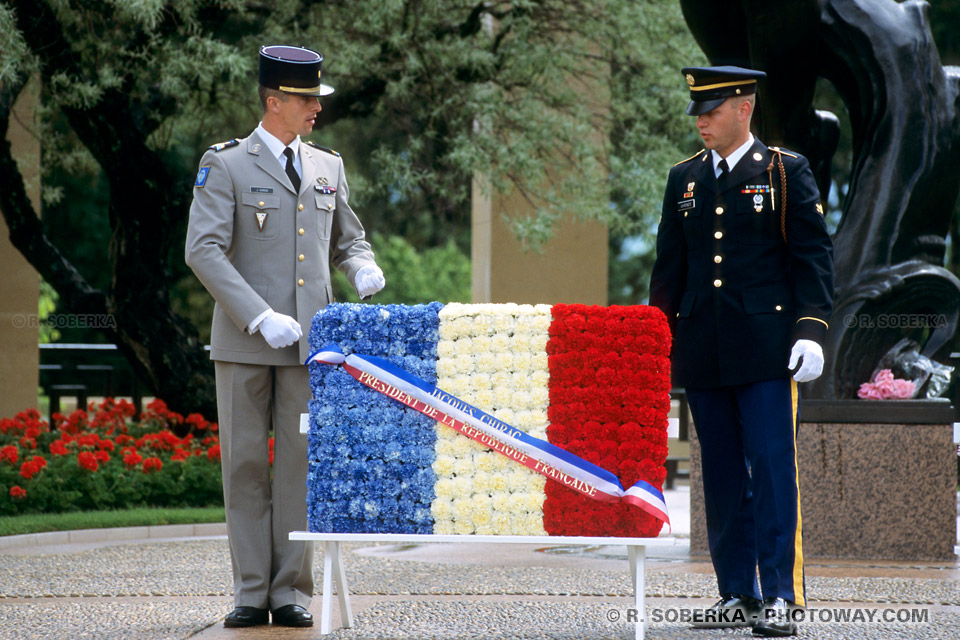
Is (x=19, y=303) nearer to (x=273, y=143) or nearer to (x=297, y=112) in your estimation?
Answer: (x=273, y=143)

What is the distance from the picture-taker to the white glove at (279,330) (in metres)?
4.59

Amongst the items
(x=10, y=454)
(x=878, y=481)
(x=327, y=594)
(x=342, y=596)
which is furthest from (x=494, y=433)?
(x=10, y=454)

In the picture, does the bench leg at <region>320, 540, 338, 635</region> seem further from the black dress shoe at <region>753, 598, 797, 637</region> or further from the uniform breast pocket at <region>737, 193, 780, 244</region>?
the uniform breast pocket at <region>737, 193, 780, 244</region>

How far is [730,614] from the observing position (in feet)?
15.7

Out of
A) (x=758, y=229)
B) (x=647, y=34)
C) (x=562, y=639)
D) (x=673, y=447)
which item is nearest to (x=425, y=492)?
(x=562, y=639)

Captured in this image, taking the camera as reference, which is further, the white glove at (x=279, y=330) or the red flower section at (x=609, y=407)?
the white glove at (x=279, y=330)

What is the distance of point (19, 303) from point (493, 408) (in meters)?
9.32

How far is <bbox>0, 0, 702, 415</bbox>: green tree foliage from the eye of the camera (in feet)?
35.0

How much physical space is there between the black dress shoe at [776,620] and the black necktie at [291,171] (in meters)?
2.46

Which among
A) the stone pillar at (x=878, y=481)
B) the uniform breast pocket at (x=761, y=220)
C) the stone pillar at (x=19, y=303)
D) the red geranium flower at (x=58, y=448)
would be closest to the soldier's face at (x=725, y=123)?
the uniform breast pocket at (x=761, y=220)

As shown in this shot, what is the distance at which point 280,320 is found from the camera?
15.1ft

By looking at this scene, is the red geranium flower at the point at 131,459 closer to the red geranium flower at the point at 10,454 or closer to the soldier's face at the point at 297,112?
the red geranium flower at the point at 10,454

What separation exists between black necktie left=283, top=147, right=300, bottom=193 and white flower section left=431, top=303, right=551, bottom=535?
0.99 metres

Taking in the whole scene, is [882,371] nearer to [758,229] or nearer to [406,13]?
[758,229]
